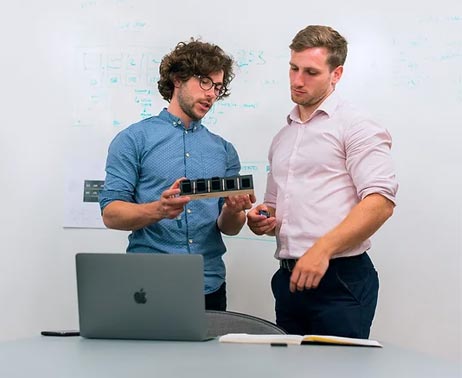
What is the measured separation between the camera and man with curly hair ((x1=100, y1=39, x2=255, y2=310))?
2.00 m

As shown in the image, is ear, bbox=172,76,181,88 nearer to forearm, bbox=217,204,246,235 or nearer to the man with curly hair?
the man with curly hair

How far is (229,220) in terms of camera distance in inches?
80.8

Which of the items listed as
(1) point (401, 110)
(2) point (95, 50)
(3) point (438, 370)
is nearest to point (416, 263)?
(1) point (401, 110)

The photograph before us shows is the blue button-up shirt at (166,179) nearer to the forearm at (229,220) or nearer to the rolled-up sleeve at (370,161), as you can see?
the forearm at (229,220)

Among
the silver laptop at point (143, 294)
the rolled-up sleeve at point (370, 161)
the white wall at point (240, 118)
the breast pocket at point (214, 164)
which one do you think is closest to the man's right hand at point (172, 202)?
the breast pocket at point (214, 164)

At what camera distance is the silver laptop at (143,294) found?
1423 mm

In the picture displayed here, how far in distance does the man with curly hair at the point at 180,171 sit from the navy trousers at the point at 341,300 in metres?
0.32

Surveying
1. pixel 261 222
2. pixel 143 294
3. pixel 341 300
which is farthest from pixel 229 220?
pixel 143 294

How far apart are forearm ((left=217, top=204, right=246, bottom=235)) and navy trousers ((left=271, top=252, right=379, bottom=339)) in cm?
31

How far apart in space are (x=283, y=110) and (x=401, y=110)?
45 centimetres

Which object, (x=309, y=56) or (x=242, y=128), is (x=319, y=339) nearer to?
(x=309, y=56)

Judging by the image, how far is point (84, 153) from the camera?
2.52 meters

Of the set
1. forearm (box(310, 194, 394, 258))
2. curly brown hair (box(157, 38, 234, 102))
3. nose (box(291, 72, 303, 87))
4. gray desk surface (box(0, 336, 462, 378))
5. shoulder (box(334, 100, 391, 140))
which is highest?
curly brown hair (box(157, 38, 234, 102))

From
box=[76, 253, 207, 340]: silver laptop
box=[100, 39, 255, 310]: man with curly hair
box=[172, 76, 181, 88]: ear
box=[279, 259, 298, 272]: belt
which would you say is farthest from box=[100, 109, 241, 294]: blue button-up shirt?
box=[76, 253, 207, 340]: silver laptop
